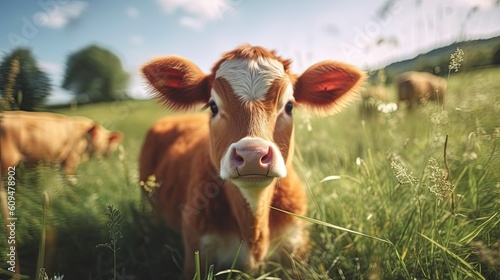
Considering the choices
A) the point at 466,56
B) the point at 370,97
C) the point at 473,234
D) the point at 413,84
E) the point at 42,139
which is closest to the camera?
the point at 473,234

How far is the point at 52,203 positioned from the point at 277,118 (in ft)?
6.03

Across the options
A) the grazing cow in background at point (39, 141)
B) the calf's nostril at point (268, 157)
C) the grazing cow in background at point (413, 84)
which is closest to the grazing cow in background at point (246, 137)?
the calf's nostril at point (268, 157)

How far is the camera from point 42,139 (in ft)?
11.7

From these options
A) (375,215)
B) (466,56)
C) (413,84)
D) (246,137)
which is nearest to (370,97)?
(466,56)

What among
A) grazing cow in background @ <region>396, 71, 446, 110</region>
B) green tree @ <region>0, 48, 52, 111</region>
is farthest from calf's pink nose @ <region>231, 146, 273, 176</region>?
grazing cow in background @ <region>396, 71, 446, 110</region>

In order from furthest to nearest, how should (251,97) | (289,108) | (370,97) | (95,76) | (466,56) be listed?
(370,97) → (95,76) → (466,56) → (289,108) → (251,97)

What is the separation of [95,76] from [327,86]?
82.9 inches

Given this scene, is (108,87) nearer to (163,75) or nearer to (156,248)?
(163,75)

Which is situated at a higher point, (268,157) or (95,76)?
(95,76)

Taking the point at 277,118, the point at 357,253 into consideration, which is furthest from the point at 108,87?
the point at 357,253

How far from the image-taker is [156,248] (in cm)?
306

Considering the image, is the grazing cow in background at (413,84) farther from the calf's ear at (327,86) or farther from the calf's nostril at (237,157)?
the calf's nostril at (237,157)

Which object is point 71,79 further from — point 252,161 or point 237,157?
point 252,161

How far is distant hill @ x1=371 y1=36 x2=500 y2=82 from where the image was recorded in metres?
2.74
